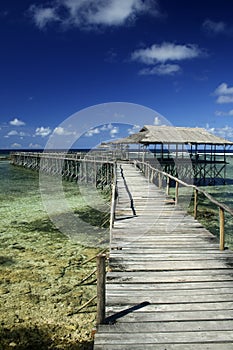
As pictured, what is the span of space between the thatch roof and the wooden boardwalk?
50.7 ft

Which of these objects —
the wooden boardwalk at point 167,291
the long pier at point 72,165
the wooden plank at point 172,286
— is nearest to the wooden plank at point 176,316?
the wooden boardwalk at point 167,291

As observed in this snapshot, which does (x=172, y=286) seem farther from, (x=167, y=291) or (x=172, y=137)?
(x=172, y=137)

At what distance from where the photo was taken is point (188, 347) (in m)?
2.78

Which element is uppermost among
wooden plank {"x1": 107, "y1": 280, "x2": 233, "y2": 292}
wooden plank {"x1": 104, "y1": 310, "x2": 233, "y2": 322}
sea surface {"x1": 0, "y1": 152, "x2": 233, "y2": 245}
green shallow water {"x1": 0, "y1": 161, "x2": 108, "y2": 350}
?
wooden plank {"x1": 107, "y1": 280, "x2": 233, "y2": 292}

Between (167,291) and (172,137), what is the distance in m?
20.0

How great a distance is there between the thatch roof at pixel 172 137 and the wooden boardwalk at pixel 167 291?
15456mm

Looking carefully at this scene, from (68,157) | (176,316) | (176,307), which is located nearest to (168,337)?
(176,316)

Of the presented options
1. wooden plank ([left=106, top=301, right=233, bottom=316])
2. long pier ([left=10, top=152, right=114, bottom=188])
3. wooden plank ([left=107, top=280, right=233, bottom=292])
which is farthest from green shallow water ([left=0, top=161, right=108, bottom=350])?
long pier ([left=10, top=152, right=114, bottom=188])

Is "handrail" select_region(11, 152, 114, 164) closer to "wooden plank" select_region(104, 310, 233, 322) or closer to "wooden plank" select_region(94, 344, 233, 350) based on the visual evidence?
"wooden plank" select_region(104, 310, 233, 322)

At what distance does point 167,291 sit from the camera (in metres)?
3.76

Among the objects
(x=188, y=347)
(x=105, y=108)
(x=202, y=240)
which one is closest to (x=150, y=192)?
(x=105, y=108)

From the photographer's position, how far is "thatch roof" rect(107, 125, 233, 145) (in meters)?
21.6

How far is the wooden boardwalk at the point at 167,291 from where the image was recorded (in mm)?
2900

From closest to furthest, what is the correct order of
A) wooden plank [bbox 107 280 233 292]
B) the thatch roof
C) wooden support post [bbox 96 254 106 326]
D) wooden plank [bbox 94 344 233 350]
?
wooden plank [bbox 94 344 233 350], wooden support post [bbox 96 254 106 326], wooden plank [bbox 107 280 233 292], the thatch roof
